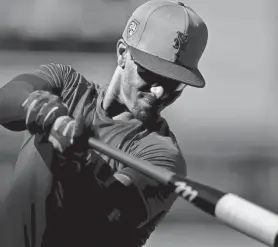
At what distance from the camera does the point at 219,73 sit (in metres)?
4.70

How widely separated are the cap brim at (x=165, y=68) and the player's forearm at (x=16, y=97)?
225 millimetres

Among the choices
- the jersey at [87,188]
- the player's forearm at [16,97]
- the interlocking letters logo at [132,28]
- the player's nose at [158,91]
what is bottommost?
the jersey at [87,188]

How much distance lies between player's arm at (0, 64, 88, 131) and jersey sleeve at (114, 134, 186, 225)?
208mm

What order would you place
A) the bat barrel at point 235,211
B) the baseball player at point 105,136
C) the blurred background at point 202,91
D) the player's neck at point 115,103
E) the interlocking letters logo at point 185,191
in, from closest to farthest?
the bat barrel at point 235,211 → the interlocking letters logo at point 185,191 → the baseball player at point 105,136 → the player's neck at point 115,103 → the blurred background at point 202,91

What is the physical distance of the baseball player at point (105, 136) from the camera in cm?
242

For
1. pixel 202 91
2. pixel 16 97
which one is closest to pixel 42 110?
pixel 16 97

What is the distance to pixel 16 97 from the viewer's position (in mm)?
2455

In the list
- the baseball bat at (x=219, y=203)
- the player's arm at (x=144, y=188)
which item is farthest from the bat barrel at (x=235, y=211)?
the player's arm at (x=144, y=188)

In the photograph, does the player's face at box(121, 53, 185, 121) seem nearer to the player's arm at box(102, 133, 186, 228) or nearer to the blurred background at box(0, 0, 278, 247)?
the player's arm at box(102, 133, 186, 228)

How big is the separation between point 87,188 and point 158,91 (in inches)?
11.2

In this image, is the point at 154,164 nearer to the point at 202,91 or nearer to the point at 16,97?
the point at 16,97

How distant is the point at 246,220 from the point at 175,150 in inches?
17.4

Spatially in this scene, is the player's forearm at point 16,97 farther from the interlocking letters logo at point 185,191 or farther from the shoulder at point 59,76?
the interlocking letters logo at point 185,191

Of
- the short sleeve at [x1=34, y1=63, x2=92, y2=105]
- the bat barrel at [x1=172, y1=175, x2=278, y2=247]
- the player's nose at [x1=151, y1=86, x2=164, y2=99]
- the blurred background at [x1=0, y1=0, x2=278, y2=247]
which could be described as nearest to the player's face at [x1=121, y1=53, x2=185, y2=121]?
the player's nose at [x1=151, y1=86, x2=164, y2=99]
